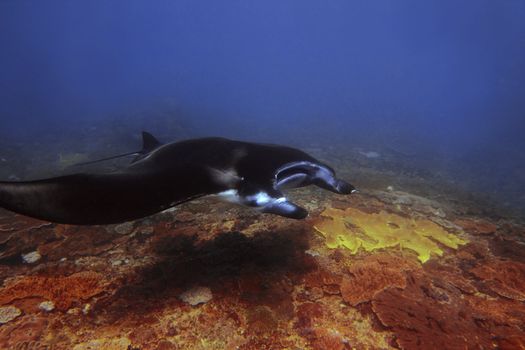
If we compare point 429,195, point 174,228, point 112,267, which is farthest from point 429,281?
point 429,195

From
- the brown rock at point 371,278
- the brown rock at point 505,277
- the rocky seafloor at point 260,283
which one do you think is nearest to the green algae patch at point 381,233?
the rocky seafloor at point 260,283

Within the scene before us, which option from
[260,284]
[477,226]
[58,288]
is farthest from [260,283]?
[477,226]

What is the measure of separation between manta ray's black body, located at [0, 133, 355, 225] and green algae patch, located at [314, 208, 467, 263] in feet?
1.75

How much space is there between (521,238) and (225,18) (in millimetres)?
157882

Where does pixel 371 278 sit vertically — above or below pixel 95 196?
below

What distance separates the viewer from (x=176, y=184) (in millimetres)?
1783

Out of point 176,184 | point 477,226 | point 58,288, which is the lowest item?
point 477,226

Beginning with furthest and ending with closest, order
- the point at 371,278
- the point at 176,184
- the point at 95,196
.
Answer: the point at 371,278, the point at 176,184, the point at 95,196

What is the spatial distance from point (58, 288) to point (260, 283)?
156 centimetres

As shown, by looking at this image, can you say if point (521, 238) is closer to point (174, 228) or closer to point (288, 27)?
point (174, 228)

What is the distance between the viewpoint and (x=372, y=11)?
99938 mm

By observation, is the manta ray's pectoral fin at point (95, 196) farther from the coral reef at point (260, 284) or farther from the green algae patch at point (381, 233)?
the green algae patch at point (381, 233)

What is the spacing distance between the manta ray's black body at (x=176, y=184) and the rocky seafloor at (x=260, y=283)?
0.31 metres

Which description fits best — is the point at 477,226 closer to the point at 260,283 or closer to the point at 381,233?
the point at 381,233
